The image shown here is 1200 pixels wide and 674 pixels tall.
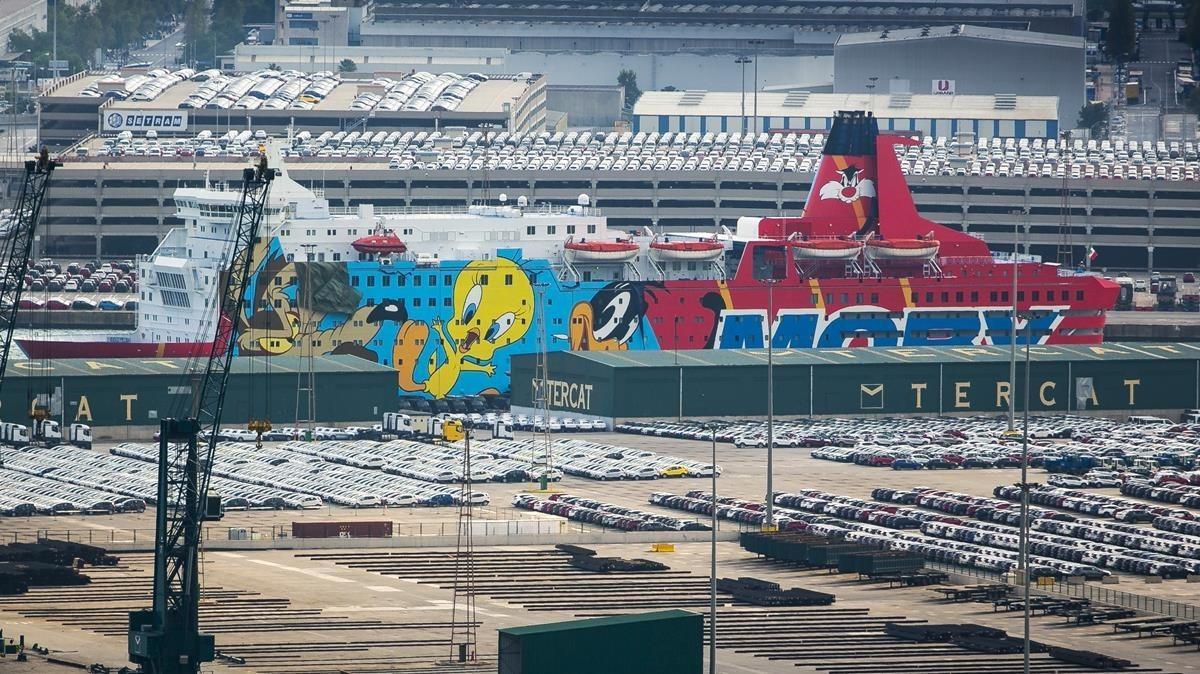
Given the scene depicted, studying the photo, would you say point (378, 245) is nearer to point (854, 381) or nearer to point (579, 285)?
point (579, 285)

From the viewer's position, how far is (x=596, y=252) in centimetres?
13950

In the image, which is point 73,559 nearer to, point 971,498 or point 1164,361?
point 971,498

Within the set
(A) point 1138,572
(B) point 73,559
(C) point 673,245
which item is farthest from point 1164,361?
(B) point 73,559

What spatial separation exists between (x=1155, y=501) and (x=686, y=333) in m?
35.5

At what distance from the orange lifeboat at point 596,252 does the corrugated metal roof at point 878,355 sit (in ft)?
18.0

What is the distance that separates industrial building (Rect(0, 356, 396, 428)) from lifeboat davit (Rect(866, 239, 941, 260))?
27.9m

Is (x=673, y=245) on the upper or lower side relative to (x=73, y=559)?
upper

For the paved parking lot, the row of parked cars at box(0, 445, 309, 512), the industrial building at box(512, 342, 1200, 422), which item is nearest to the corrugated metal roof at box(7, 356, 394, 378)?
the row of parked cars at box(0, 445, 309, 512)

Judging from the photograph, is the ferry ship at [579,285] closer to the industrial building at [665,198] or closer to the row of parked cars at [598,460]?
the row of parked cars at [598,460]

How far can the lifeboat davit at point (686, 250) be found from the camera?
142750 millimetres

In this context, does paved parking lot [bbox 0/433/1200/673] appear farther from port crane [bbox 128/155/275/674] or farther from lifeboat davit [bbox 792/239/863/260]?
lifeboat davit [bbox 792/239/863/260]

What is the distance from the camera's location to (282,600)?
3435 inches

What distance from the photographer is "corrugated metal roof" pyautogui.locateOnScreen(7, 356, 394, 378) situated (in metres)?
124

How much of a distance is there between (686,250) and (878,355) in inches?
427
